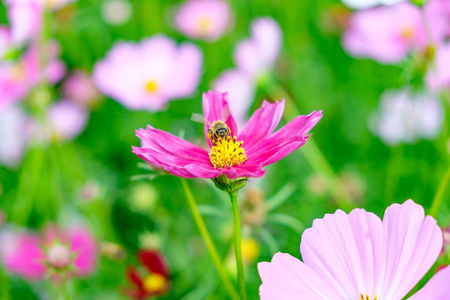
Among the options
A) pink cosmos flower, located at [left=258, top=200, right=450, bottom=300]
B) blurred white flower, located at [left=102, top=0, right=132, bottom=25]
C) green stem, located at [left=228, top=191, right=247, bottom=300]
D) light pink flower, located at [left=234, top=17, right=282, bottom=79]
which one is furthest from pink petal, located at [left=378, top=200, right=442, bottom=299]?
blurred white flower, located at [left=102, top=0, right=132, bottom=25]

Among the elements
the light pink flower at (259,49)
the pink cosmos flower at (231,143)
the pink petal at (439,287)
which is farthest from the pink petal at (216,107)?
the light pink flower at (259,49)

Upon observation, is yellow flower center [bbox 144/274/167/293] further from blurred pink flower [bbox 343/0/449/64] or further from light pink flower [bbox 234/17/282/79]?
blurred pink flower [bbox 343/0/449/64]

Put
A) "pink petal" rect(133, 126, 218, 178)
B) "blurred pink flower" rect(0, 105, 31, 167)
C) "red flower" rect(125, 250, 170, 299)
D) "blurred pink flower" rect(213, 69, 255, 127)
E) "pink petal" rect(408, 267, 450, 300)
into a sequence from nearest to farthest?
"pink petal" rect(408, 267, 450, 300), "pink petal" rect(133, 126, 218, 178), "red flower" rect(125, 250, 170, 299), "blurred pink flower" rect(213, 69, 255, 127), "blurred pink flower" rect(0, 105, 31, 167)

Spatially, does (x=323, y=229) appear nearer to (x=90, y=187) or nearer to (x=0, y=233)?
(x=90, y=187)

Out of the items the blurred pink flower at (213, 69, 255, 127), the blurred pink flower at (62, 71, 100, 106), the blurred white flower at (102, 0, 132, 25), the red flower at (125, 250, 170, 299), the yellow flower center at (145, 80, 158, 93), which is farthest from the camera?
the blurred white flower at (102, 0, 132, 25)

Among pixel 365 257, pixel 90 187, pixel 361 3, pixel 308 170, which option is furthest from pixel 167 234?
pixel 365 257

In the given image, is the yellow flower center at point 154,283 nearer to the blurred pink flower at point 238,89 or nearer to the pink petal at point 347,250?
the blurred pink flower at point 238,89

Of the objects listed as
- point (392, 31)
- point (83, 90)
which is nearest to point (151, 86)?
point (83, 90)
